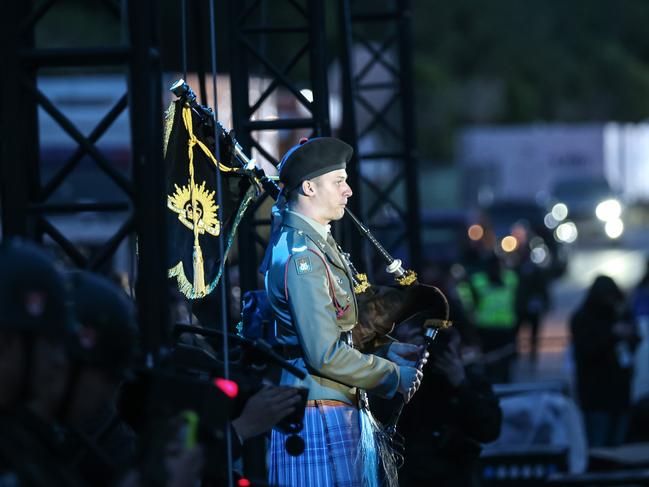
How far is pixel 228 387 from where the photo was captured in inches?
151

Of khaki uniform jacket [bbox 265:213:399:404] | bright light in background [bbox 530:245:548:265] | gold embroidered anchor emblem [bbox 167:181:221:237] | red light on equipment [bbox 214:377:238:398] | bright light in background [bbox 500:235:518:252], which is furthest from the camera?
bright light in background [bbox 530:245:548:265]

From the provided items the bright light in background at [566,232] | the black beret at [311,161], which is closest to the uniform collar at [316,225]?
the black beret at [311,161]

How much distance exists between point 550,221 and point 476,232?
34.5ft

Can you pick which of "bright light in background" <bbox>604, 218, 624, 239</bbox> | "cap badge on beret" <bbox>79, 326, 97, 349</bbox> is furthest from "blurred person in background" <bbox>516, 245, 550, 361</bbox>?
"bright light in background" <bbox>604, 218, 624, 239</bbox>

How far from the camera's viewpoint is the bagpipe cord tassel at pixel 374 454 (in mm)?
5305

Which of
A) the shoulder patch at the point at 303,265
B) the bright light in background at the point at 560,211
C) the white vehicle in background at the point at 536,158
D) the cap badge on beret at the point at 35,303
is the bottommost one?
the cap badge on beret at the point at 35,303

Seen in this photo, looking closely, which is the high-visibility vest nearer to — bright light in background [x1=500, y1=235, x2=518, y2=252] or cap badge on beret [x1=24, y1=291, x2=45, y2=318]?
bright light in background [x1=500, y1=235, x2=518, y2=252]

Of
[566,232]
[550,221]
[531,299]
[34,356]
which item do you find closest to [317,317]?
[34,356]

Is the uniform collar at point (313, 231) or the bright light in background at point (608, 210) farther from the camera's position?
the bright light in background at point (608, 210)

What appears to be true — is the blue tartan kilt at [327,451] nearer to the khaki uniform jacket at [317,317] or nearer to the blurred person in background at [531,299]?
the khaki uniform jacket at [317,317]

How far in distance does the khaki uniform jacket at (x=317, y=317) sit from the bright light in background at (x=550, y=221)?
1018 inches

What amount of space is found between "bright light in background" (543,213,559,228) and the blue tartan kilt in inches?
1016

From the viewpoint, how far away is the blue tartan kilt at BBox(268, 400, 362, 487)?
17.1 ft

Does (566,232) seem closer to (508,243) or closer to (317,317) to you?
(508,243)
